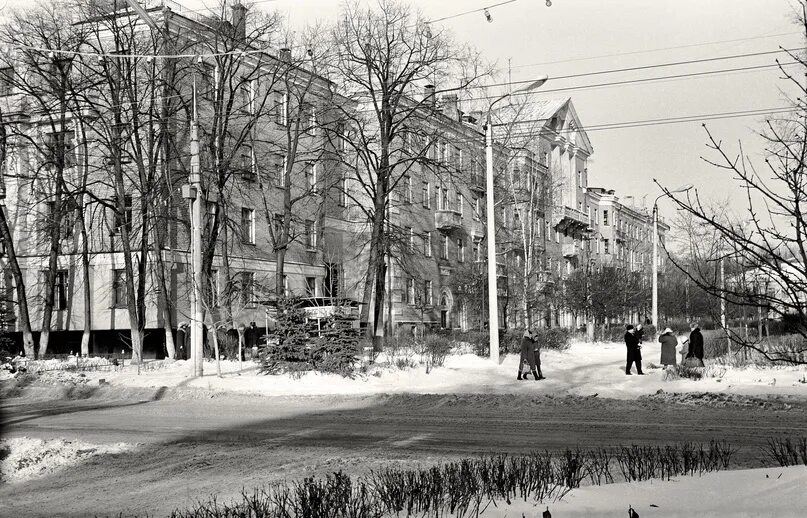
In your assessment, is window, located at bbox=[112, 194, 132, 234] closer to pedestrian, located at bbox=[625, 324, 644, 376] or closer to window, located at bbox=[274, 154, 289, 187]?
window, located at bbox=[274, 154, 289, 187]

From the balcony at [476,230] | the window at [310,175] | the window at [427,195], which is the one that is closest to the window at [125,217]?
the window at [310,175]

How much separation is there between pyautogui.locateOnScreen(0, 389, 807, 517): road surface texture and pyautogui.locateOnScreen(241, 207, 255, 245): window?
21.7 m

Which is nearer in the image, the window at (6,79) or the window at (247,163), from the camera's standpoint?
the window at (6,79)

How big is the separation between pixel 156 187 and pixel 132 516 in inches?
1120

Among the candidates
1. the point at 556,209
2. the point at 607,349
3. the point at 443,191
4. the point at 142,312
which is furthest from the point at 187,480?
the point at 556,209

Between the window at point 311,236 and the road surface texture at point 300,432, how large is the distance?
85.7ft

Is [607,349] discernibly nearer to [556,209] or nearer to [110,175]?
[110,175]

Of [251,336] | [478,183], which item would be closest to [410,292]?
[478,183]

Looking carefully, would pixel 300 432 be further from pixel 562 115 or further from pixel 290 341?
pixel 562 115

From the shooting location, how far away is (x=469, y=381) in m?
26.2

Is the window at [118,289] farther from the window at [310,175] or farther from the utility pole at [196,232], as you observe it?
the utility pole at [196,232]

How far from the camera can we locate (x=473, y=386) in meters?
24.7

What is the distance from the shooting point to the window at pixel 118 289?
41.6 m

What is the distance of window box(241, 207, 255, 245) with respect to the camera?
45.6 meters
